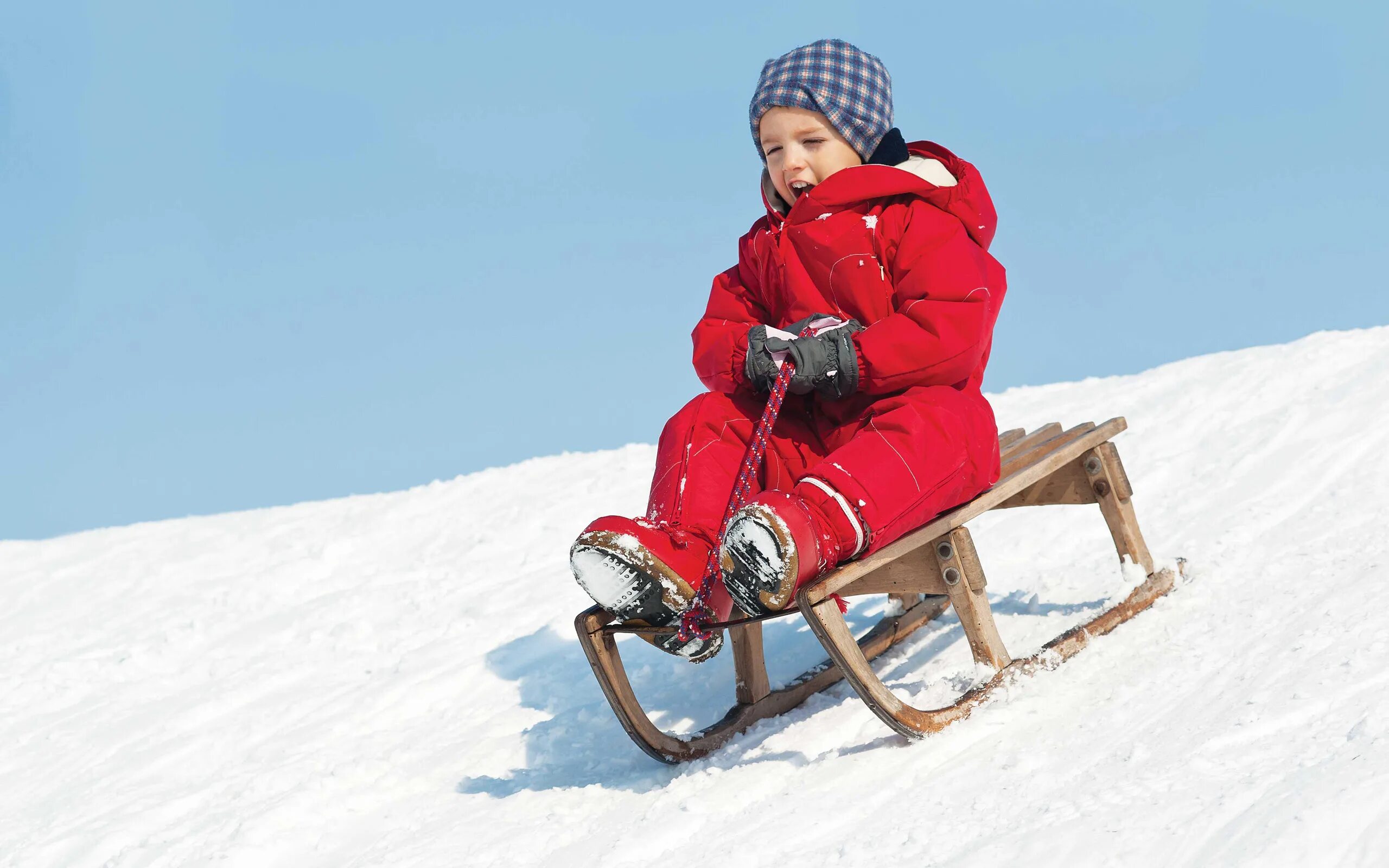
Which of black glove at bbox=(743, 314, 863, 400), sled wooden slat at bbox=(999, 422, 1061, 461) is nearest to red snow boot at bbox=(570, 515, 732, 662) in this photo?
black glove at bbox=(743, 314, 863, 400)

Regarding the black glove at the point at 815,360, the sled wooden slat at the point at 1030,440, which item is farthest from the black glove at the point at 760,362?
the sled wooden slat at the point at 1030,440

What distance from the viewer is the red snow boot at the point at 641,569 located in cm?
279

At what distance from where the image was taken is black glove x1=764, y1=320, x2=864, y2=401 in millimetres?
2980

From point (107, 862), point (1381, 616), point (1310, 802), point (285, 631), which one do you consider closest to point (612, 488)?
point (285, 631)

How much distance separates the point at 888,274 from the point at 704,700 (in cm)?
147

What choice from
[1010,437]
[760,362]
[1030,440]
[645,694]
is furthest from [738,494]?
[1010,437]

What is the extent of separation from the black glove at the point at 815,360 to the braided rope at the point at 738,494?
3 centimetres

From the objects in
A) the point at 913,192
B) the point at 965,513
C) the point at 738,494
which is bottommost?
the point at 965,513

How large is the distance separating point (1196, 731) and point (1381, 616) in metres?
0.89

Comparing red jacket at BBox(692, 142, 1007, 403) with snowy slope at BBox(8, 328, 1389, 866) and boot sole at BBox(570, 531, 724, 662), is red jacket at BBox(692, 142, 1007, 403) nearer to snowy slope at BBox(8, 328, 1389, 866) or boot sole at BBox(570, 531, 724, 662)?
boot sole at BBox(570, 531, 724, 662)

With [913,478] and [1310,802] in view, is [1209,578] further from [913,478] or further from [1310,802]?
[1310,802]

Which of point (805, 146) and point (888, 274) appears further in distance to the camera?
point (805, 146)

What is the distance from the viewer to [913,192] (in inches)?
127

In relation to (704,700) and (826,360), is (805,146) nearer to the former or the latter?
(826,360)
